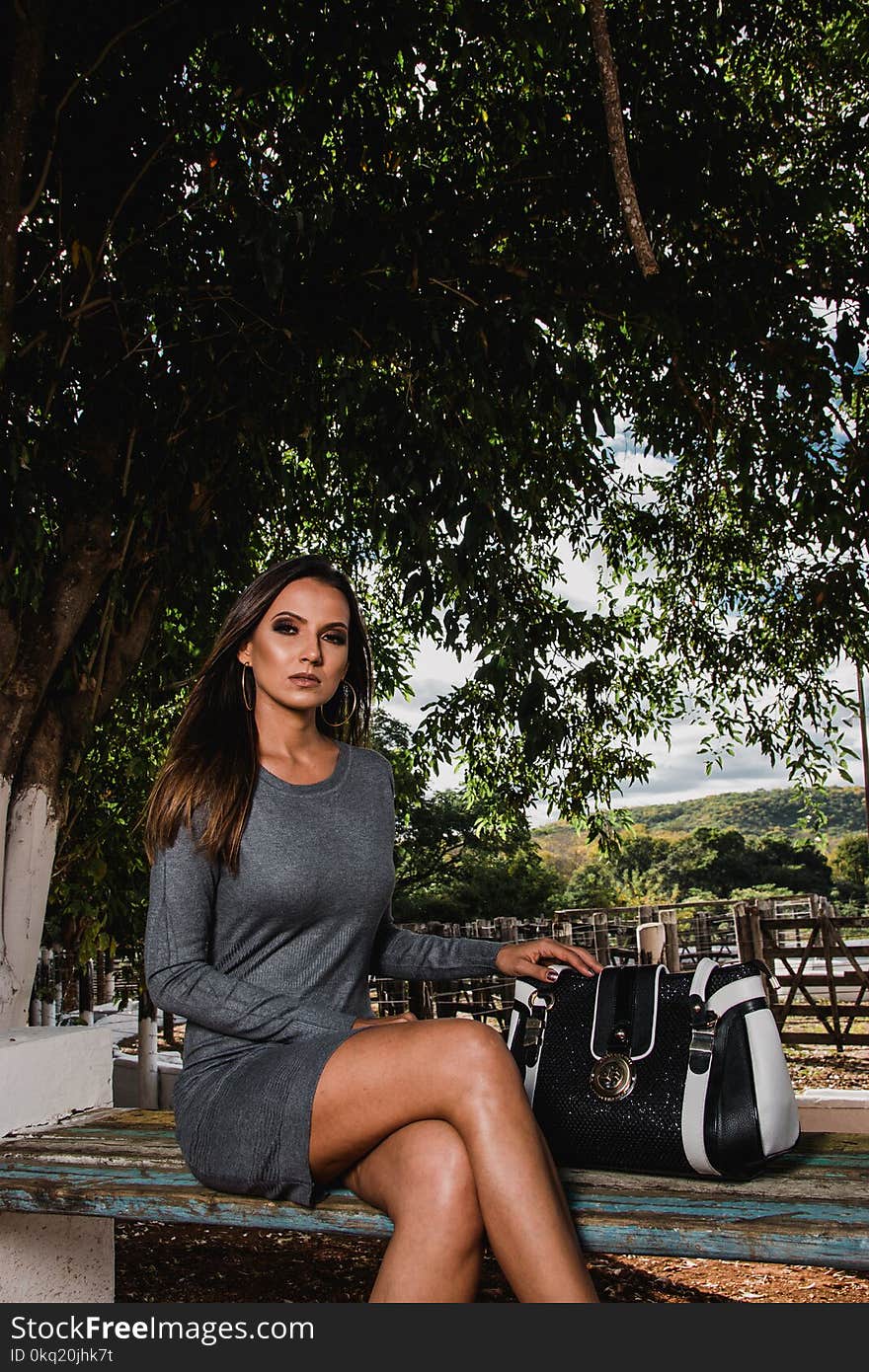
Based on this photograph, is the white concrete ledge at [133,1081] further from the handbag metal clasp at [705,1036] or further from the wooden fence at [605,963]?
the handbag metal clasp at [705,1036]

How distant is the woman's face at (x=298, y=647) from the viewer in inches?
89.7

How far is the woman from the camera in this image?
1.58 meters

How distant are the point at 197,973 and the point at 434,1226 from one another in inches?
25.4

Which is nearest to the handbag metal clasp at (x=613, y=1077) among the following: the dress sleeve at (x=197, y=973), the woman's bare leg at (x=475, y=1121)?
the woman's bare leg at (x=475, y=1121)

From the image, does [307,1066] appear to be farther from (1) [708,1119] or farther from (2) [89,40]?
(2) [89,40]

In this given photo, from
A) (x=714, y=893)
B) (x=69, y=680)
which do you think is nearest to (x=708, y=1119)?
(x=69, y=680)

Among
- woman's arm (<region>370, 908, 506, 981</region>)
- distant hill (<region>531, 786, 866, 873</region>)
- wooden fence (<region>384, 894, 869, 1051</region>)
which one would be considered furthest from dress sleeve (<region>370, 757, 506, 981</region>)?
distant hill (<region>531, 786, 866, 873</region>)

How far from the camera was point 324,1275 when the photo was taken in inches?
164

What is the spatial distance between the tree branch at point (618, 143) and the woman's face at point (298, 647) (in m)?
1.92

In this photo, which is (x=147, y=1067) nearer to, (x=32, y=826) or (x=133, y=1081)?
(x=133, y=1081)

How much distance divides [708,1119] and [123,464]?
3255 millimetres

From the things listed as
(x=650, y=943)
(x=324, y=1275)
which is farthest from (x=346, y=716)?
(x=650, y=943)

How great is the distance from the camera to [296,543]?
276 inches

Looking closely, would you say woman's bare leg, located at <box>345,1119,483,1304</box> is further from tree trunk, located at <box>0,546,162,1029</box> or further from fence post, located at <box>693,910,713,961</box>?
fence post, located at <box>693,910,713,961</box>
